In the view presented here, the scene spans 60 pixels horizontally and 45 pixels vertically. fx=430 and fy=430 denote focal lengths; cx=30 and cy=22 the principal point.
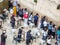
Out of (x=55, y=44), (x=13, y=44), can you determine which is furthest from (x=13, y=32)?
(x=55, y=44)

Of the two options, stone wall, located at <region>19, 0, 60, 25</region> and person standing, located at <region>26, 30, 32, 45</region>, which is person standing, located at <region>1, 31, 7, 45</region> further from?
stone wall, located at <region>19, 0, 60, 25</region>

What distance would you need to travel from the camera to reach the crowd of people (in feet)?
93.2

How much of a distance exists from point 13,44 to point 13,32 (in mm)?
1349

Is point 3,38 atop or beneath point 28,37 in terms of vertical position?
atop

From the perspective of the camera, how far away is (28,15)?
104 feet

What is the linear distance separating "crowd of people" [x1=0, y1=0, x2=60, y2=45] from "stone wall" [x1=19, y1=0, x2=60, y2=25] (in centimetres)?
59

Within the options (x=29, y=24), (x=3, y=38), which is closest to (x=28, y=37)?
(x=3, y=38)

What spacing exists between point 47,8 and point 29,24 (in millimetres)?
2128

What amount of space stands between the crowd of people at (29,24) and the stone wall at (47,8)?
1.94 ft

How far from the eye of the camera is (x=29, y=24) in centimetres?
3119

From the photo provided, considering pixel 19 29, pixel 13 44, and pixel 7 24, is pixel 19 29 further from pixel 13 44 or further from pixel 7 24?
pixel 7 24

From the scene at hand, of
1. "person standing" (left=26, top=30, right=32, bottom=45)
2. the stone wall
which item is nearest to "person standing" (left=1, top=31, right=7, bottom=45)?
"person standing" (left=26, top=30, right=32, bottom=45)

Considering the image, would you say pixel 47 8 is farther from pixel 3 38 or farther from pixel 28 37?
pixel 3 38

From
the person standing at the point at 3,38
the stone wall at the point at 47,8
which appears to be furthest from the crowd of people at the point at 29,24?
the stone wall at the point at 47,8
